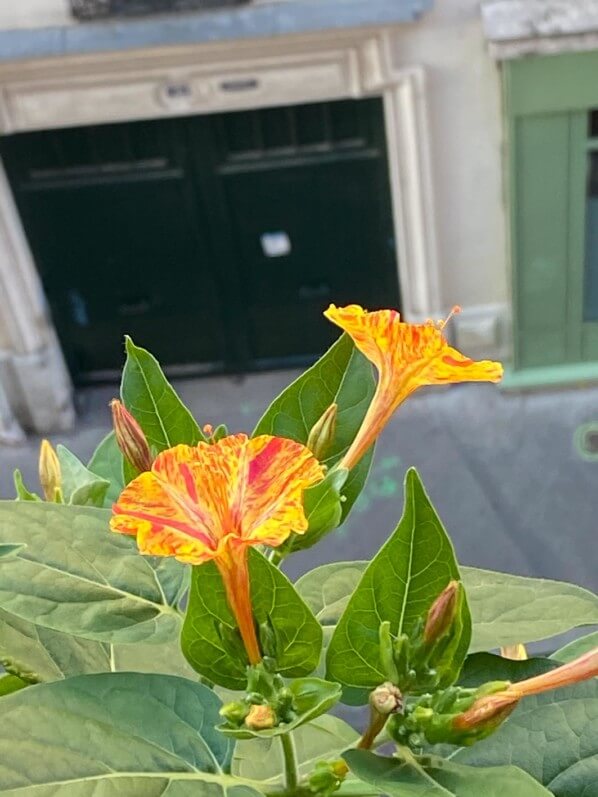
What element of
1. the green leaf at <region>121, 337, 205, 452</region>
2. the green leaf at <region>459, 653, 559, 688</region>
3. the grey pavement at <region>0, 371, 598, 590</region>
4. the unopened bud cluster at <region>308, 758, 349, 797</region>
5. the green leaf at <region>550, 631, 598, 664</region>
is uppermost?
the green leaf at <region>121, 337, 205, 452</region>

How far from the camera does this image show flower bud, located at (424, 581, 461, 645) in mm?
513

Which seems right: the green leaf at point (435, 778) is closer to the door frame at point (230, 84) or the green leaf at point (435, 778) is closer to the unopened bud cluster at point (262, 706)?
the unopened bud cluster at point (262, 706)

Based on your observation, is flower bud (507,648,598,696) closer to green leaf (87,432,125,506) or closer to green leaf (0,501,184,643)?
green leaf (0,501,184,643)

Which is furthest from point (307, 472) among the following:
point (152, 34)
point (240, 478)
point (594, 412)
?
point (594, 412)

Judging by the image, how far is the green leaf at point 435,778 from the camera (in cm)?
48

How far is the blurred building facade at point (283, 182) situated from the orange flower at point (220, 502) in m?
3.12

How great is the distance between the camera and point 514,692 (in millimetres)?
524

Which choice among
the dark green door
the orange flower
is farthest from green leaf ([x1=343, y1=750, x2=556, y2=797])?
the dark green door

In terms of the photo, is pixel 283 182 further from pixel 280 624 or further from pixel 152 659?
pixel 280 624

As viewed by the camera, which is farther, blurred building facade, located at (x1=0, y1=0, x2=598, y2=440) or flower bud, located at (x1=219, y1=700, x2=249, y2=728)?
blurred building facade, located at (x1=0, y1=0, x2=598, y2=440)

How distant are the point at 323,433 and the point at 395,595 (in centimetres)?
13

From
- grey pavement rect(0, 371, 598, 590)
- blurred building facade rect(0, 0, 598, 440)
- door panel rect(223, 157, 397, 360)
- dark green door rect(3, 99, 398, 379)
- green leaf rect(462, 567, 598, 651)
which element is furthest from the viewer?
door panel rect(223, 157, 397, 360)

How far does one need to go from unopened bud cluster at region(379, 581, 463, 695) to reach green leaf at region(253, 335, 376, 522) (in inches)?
5.0

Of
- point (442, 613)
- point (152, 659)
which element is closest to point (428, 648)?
point (442, 613)
